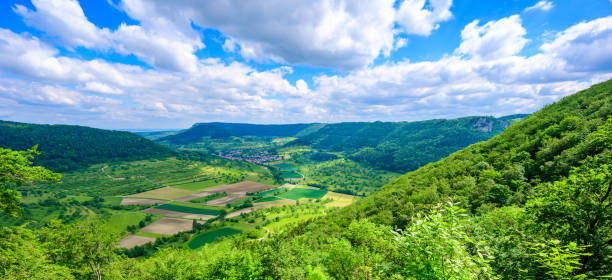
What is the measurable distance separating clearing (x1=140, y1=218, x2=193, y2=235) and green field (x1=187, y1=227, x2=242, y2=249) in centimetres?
1127

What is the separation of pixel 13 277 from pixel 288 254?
990 inches

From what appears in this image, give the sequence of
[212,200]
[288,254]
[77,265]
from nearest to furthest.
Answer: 1. [77,265]
2. [288,254]
3. [212,200]

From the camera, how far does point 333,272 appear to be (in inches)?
1128

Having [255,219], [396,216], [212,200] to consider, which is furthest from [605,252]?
[212,200]

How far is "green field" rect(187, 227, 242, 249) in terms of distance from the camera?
96875 mm

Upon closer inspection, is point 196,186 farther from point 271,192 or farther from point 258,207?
point 258,207

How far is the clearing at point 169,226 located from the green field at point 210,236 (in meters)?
11.3

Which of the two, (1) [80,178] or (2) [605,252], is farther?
(1) [80,178]

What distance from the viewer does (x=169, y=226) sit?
11156cm

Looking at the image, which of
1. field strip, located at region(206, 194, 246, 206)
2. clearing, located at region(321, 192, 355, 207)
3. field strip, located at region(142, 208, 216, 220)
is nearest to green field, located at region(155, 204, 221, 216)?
field strip, located at region(142, 208, 216, 220)

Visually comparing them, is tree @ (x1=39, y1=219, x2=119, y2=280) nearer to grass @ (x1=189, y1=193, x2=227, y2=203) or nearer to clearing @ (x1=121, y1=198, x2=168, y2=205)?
grass @ (x1=189, y1=193, x2=227, y2=203)

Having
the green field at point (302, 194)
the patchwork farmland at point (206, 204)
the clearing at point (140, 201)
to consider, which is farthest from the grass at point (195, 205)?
the green field at point (302, 194)

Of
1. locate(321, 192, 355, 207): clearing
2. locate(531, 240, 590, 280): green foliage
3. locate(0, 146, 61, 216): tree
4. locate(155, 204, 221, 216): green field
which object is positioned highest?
locate(0, 146, 61, 216): tree

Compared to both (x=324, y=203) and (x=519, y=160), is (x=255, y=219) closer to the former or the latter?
(x=324, y=203)
